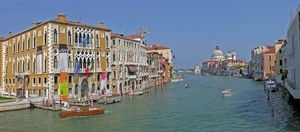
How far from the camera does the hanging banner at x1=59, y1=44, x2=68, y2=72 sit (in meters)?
23.5

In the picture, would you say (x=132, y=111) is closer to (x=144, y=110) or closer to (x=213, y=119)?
(x=144, y=110)

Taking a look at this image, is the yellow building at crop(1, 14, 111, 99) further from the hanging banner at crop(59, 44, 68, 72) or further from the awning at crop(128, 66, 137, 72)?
the awning at crop(128, 66, 137, 72)

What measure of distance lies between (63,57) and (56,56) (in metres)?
0.57

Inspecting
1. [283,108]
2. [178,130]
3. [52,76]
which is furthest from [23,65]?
[283,108]

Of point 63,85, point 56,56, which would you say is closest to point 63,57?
point 56,56

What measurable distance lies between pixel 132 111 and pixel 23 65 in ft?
45.2

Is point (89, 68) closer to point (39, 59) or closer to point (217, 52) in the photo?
point (39, 59)

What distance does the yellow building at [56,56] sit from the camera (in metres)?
23.3

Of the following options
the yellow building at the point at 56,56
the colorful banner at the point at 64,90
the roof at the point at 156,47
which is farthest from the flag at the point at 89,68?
the roof at the point at 156,47

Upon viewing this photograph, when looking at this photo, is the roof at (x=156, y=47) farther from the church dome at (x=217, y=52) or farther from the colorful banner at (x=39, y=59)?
the church dome at (x=217, y=52)

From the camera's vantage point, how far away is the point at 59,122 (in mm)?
16156

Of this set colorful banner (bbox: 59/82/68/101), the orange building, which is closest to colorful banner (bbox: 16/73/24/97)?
colorful banner (bbox: 59/82/68/101)

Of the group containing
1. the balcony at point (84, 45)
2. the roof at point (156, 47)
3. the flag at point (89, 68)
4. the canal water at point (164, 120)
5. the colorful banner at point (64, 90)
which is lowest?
the canal water at point (164, 120)

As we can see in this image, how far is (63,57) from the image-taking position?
77.4ft
